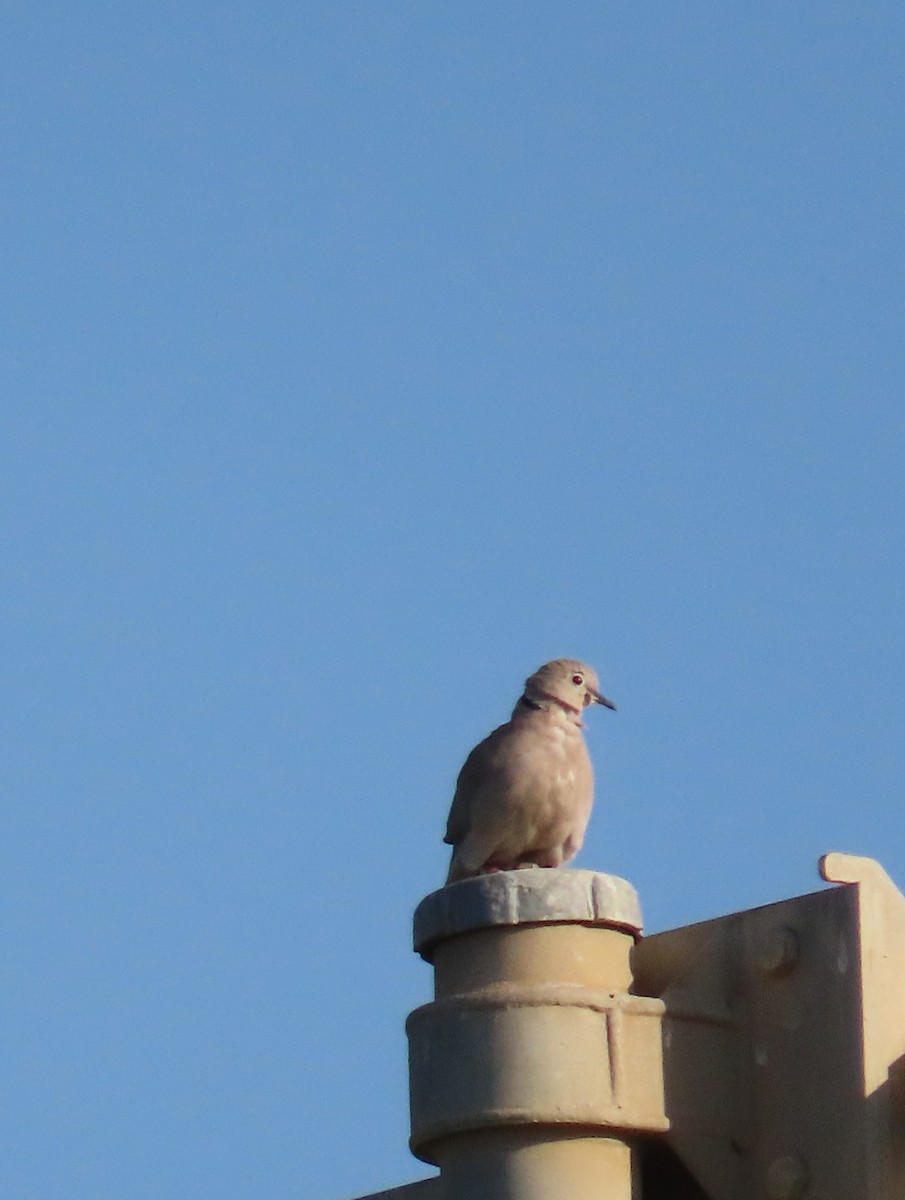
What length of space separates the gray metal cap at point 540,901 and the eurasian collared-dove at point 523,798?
3795mm

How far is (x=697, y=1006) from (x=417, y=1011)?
46cm

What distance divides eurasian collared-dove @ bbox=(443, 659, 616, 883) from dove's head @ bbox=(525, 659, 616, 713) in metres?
0.11

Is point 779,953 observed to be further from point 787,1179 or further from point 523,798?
point 523,798

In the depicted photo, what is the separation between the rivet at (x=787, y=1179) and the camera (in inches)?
126

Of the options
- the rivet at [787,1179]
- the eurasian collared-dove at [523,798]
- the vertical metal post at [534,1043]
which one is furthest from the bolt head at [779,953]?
the eurasian collared-dove at [523,798]

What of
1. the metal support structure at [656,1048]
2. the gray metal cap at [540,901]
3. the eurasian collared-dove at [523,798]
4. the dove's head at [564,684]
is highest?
the dove's head at [564,684]

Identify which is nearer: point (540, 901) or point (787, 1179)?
point (787, 1179)

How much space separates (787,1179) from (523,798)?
14.3ft

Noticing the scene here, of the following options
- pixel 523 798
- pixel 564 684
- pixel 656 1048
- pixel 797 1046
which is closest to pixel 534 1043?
pixel 656 1048

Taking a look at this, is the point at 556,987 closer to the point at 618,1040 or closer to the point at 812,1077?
the point at 618,1040

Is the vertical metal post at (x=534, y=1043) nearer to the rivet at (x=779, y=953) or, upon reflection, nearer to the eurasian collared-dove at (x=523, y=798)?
the rivet at (x=779, y=953)

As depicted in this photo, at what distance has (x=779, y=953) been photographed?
336 centimetres

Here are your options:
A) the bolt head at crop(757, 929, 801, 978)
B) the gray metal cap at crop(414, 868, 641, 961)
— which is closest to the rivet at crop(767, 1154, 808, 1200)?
the bolt head at crop(757, 929, 801, 978)

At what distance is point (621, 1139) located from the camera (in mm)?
3289
